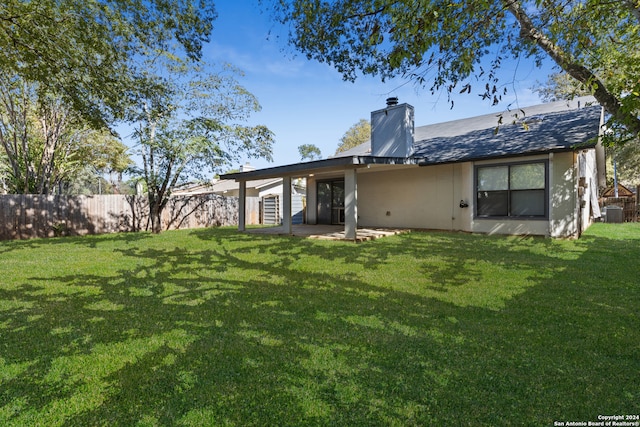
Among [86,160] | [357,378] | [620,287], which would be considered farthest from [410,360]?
[86,160]

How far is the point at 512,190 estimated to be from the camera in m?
9.48

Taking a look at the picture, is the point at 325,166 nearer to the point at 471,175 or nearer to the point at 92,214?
the point at 471,175

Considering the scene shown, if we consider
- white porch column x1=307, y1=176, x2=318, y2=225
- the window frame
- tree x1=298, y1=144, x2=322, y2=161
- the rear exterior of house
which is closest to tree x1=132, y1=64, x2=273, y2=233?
white porch column x1=307, y1=176, x2=318, y2=225

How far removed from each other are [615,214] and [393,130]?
36.4ft

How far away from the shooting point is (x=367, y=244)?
8516mm

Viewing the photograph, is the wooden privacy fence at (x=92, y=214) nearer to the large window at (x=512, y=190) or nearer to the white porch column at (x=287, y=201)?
the white porch column at (x=287, y=201)

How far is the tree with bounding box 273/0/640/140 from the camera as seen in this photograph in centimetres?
326

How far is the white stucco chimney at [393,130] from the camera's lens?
11.8m

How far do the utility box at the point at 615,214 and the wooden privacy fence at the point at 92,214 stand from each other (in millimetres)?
18331

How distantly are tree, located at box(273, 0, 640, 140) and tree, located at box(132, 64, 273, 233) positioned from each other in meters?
7.38

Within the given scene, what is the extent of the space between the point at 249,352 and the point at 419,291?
261cm

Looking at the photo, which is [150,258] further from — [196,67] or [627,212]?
[627,212]

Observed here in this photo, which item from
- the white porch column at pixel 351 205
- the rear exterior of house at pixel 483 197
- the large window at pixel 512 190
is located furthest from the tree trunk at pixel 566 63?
the white porch column at pixel 351 205

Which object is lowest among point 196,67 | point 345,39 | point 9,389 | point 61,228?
point 9,389
